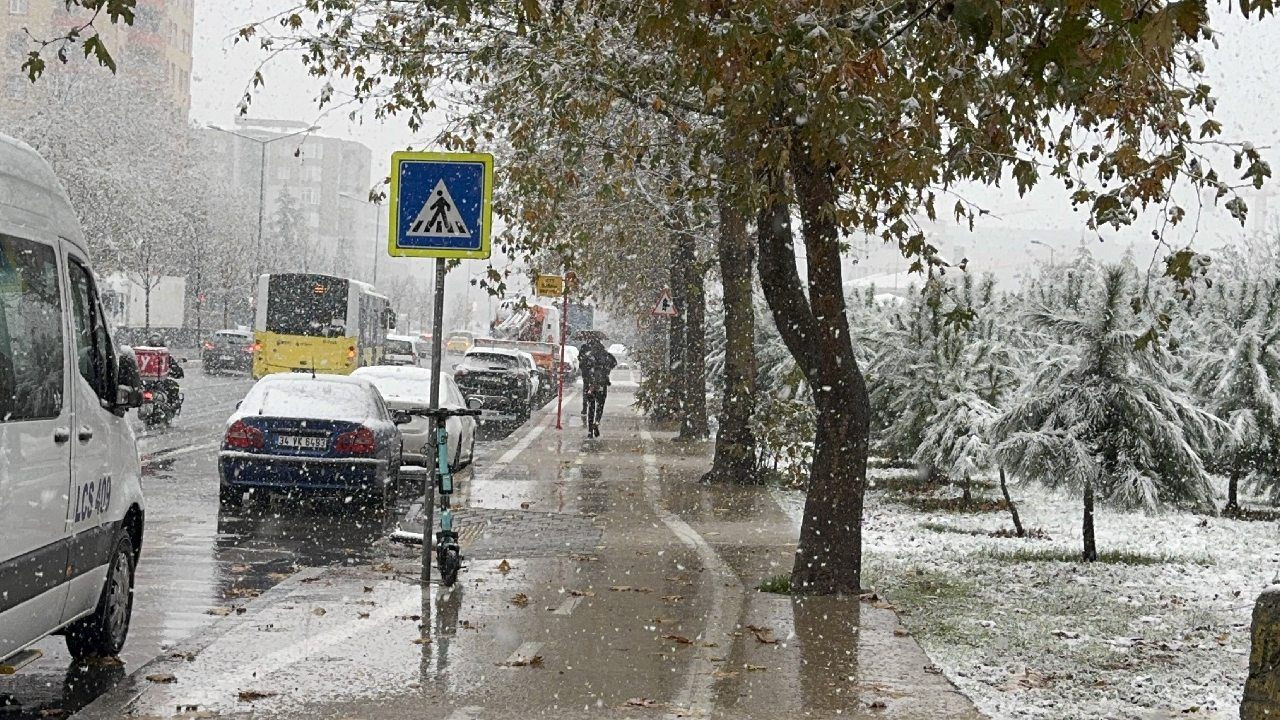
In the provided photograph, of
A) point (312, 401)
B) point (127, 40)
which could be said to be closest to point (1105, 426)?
point (312, 401)

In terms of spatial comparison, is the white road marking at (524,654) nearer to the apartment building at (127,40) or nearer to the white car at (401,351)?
the white car at (401,351)

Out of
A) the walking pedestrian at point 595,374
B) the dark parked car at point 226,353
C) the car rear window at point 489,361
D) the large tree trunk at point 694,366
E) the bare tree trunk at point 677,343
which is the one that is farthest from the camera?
the dark parked car at point 226,353

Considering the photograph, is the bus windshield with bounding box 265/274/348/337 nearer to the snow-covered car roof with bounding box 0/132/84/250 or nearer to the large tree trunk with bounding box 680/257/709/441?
the large tree trunk with bounding box 680/257/709/441

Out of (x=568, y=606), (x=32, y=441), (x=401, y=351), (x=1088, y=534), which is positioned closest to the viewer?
(x=32, y=441)

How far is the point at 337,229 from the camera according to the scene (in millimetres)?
196250

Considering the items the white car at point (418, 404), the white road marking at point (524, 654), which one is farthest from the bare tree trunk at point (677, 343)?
the white road marking at point (524, 654)

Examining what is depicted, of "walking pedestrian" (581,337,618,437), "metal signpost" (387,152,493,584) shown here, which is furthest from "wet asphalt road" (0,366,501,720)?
"walking pedestrian" (581,337,618,437)

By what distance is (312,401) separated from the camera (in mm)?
16422

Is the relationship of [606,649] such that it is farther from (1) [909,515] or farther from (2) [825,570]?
(1) [909,515]

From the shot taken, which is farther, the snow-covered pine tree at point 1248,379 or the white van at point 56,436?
the snow-covered pine tree at point 1248,379

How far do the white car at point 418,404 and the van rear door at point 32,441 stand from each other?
41.3 ft

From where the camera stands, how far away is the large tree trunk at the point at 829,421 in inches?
428

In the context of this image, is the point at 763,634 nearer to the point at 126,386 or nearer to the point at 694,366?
the point at 126,386

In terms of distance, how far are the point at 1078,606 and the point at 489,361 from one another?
26157 millimetres
